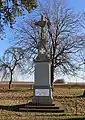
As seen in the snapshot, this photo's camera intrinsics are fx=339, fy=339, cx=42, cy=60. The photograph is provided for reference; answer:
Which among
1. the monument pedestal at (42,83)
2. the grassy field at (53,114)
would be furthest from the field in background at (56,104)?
the monument pedestal at (42,83)

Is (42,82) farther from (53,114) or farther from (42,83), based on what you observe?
(53,114)

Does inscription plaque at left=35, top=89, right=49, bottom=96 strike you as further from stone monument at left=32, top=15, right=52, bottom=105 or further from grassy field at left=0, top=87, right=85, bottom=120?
grassy field at left=0, top=87, right=85, bottom=120

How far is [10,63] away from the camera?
2132 inches

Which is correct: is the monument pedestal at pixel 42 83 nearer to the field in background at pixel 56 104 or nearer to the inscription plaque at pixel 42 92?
the inscription plaque at pixel 42 92

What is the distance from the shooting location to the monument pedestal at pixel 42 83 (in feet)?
77.0

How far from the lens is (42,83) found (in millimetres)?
23641

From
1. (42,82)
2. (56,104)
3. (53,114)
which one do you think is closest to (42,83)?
(42,82)

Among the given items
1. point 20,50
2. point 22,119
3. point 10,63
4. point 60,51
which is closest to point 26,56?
point 20,50

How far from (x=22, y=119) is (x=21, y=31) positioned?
31.2m

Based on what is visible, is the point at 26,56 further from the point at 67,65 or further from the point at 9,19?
the point at 9,19

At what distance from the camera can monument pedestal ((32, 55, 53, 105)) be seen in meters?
23.5

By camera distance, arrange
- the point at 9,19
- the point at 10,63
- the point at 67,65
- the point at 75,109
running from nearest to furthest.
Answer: the point at 9,19
the point at 75,109
the point at 67,65
the point at 10,63

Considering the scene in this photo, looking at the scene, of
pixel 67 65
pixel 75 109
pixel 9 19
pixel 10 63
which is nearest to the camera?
pixel 9 19

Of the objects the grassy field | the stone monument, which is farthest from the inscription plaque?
the grassy field
